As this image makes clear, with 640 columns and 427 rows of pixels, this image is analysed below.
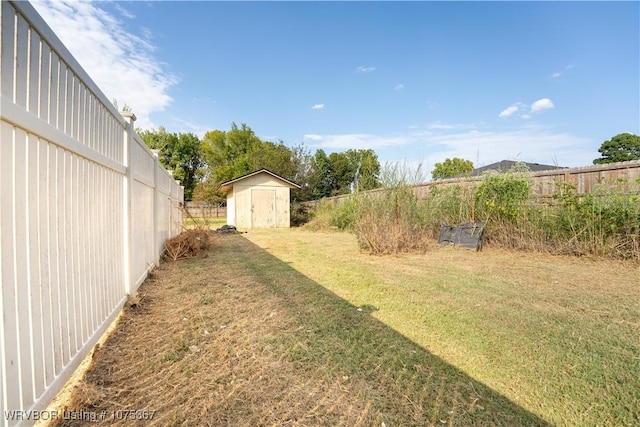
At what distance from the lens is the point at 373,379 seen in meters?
1.70

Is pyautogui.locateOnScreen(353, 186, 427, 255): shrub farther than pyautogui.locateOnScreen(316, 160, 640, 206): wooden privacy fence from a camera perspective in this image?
Yes

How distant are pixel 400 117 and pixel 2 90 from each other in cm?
1441

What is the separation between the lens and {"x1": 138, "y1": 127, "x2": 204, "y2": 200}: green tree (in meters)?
32.2

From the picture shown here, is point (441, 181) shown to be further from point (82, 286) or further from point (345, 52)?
point (82, 286)

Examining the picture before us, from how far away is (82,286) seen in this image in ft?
5.83

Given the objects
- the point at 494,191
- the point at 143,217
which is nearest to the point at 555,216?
the point at 494,191

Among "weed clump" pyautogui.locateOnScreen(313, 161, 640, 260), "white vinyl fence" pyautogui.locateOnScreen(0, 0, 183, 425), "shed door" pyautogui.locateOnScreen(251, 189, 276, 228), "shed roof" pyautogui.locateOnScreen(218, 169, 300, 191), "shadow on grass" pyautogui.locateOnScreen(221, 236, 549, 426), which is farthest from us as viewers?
"shed door" pyautogui.locateOnScreen(251, 189, 276, 228)

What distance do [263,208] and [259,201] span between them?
430mm

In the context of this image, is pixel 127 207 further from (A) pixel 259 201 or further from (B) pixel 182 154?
(B) pixel 182 154

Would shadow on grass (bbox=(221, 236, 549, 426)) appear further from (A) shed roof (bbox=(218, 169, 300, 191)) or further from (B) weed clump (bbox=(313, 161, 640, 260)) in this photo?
(A) shed roof (bbox=(218, 169, 300, 191))

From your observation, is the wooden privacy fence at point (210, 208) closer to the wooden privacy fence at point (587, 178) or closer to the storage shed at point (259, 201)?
the storage shed at point (259, 201)

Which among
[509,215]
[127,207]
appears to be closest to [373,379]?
[127,207]

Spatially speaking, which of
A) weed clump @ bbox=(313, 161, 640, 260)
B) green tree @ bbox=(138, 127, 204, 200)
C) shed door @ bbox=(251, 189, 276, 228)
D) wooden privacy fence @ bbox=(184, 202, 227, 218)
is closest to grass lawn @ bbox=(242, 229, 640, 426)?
weed clump @ bbox=(313, 161, 640, 260)

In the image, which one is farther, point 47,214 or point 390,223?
point 390,223
